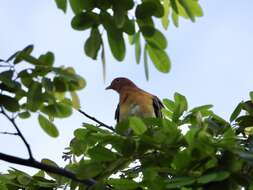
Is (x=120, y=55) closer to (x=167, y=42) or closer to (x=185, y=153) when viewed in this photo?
(x=167, y=42)

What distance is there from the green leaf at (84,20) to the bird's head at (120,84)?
5.66 metres

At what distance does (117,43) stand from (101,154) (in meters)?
0.43

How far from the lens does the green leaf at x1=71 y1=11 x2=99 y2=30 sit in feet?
7.86

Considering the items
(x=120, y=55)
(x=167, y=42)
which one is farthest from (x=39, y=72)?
(x=167, y=42)

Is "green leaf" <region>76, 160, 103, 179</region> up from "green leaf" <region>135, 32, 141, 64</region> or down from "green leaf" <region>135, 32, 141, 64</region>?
down

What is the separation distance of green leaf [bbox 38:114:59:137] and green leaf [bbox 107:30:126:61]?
1.15 feet

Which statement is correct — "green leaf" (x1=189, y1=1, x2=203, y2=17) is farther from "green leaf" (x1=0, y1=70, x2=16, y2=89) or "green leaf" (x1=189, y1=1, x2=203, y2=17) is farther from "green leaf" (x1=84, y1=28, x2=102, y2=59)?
"green leaf" (x1=0, y1=70, x2=16, y2=89)

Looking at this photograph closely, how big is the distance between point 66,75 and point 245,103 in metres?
1.87

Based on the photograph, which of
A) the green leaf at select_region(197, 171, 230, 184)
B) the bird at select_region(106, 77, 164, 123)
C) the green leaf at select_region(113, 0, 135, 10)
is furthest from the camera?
the bird at select_region(106, 77, 164, 123)

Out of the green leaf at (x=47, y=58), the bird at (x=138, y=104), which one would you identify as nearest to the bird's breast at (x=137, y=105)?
the bird at (x=138, y=104)

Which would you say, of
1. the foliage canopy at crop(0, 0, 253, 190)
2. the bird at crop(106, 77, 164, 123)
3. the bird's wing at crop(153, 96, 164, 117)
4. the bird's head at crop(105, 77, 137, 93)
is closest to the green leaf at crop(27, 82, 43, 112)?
the foliage canopy at crop(0, 0, 253, 190)

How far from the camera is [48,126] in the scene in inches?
91.3

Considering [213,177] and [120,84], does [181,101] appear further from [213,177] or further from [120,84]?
[120,84]

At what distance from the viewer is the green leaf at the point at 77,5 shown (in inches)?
94.5
